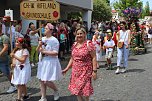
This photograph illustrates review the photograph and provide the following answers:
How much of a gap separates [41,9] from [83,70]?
240 centimetres

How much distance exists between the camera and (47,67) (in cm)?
772

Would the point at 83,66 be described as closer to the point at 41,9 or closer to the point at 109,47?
the point at 41,9

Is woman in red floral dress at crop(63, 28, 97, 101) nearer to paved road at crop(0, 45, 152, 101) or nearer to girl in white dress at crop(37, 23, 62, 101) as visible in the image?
girl in white dress at crop(37, 23, 62, 101)

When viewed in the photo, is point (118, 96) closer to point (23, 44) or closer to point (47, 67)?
point (47, 67)

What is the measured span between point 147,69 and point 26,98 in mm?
5906

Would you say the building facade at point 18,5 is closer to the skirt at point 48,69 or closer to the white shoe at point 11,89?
the white shoe at point 11,89

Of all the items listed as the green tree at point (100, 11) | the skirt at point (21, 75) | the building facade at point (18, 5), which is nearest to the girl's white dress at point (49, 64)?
the skirt at point (21, 75)

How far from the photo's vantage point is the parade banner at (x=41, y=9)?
27.2ft

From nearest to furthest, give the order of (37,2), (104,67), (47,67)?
(47,67)
(37,2)
(104,67)

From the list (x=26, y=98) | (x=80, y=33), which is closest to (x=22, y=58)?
(x=26, y=98)

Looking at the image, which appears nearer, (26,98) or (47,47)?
(47,47)

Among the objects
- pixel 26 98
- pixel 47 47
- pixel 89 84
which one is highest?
pixel 47 47

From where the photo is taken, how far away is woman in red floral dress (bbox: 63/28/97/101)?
6.52m

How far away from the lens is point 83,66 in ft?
21.6
